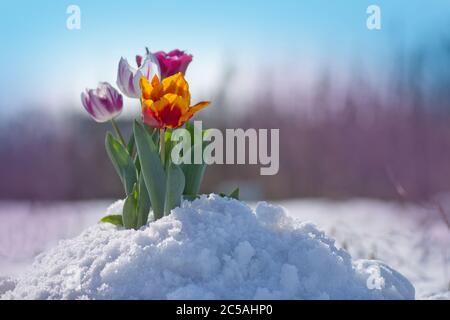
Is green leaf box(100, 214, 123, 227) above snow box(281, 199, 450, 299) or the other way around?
above

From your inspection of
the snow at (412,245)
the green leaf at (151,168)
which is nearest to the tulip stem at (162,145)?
the green leaf at (151,168)

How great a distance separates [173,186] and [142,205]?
0.41 ft

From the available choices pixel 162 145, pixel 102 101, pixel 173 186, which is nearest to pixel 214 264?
pixel 173 186

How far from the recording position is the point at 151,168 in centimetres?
137

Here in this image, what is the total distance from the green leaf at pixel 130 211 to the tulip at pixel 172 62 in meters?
0.26

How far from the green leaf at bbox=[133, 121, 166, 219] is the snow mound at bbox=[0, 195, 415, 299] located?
→ 71mm

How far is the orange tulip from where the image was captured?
1.29 m

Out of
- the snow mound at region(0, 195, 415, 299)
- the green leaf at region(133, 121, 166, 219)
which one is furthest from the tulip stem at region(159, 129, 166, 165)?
the snow mound at region(0, 195, 415, 299)

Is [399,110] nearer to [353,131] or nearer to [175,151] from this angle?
[353,131]

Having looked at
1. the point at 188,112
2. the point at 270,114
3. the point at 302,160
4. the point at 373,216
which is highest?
the point at 188,112

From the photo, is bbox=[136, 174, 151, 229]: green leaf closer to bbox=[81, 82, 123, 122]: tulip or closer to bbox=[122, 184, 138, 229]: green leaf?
bbox=[122, 184, 138, 229]: green leaf

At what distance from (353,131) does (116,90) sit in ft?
5.81
